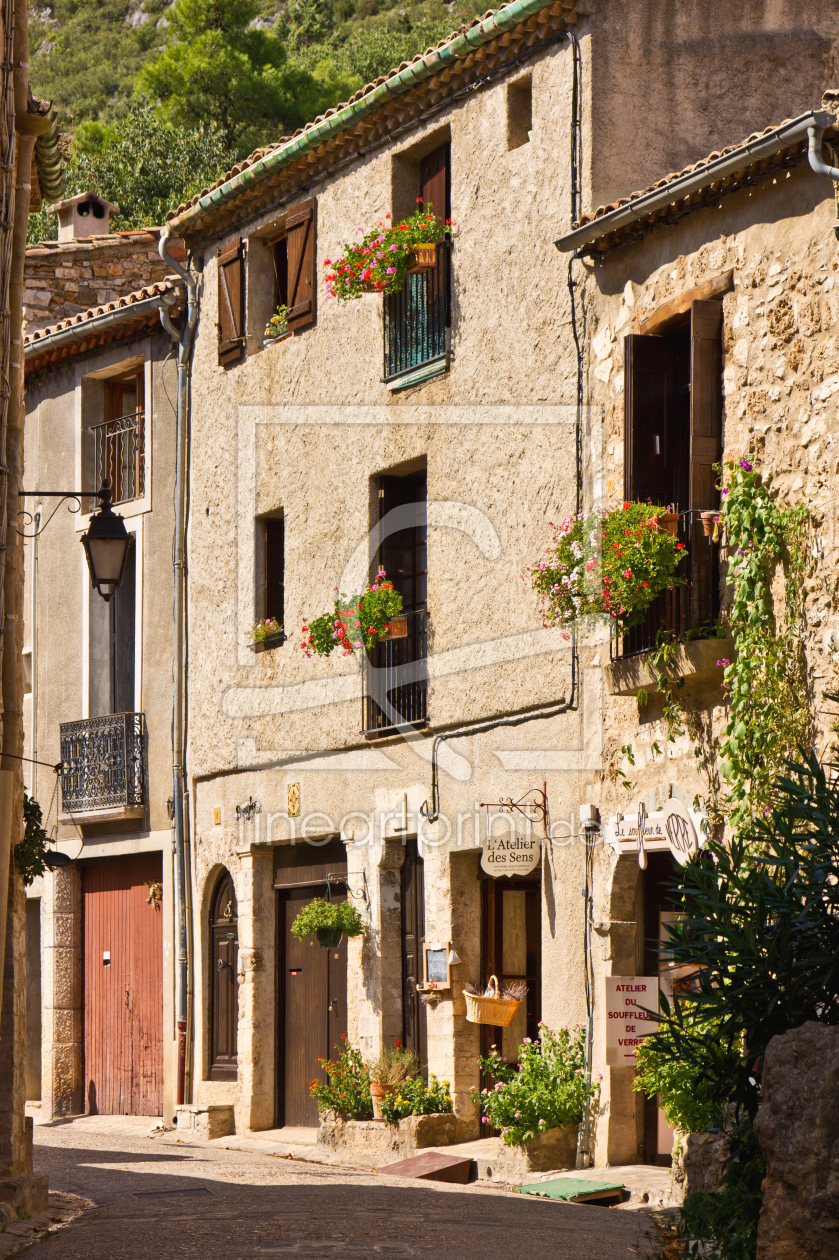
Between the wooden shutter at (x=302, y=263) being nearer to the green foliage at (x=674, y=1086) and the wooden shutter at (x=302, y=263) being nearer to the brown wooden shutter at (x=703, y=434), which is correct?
the brown wooden shutter at (x=703, y=434)

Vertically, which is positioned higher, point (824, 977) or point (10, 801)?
point (10, 801)

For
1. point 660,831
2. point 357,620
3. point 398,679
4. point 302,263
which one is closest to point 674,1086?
point 660,831

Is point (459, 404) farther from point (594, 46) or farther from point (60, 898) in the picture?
point (60, 898)

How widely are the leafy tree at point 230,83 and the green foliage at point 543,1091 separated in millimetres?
22433

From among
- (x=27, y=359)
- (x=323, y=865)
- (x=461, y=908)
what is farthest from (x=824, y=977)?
(x=27, y=359)

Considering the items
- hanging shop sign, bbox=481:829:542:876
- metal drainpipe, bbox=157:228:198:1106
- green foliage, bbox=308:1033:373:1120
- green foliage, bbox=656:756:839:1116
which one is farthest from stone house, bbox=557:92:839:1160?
metal drainpipe, bbox=157:228:198:1106

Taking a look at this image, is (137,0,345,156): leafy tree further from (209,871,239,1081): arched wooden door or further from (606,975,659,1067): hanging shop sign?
(606,975,659,1067): hanging shop sign

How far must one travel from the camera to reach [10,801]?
918cm

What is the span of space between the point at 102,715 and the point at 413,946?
17.7ft

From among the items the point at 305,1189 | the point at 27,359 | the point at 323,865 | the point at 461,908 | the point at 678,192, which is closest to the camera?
the point at 305,1189

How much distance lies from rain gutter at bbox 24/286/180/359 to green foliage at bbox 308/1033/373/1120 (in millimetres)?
7467

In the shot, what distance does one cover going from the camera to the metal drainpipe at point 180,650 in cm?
1666

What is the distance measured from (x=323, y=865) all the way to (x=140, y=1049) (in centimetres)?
355

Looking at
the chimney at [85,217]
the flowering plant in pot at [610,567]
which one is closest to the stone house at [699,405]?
the flowering plant in pot at [610,567]
